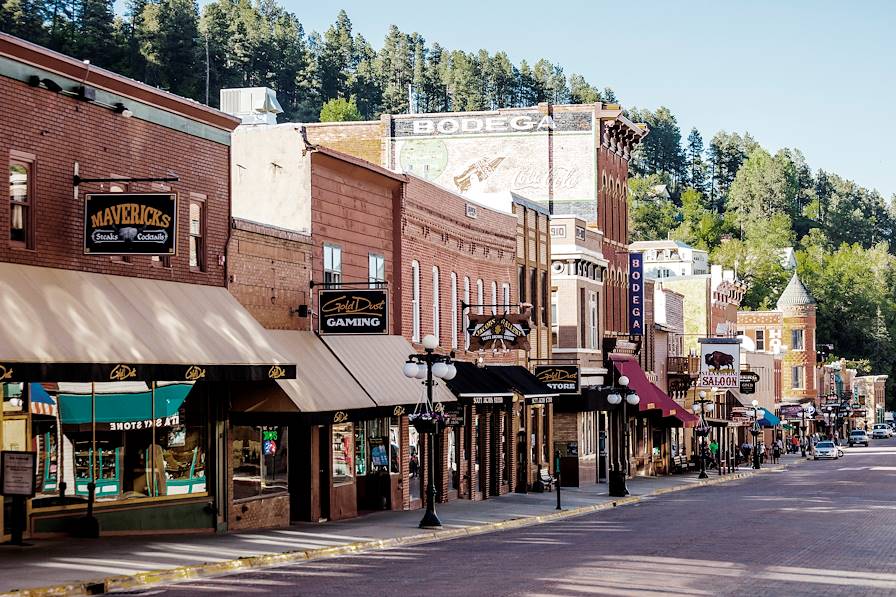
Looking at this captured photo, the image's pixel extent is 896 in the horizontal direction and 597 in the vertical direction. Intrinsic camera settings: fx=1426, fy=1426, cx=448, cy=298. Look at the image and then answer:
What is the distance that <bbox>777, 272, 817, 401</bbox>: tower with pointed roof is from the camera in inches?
5246

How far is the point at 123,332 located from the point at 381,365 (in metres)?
11.3

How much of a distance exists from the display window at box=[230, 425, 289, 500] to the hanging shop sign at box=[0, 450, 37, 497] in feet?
24.7

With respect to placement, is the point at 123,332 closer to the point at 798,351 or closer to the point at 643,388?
the point at 643,388

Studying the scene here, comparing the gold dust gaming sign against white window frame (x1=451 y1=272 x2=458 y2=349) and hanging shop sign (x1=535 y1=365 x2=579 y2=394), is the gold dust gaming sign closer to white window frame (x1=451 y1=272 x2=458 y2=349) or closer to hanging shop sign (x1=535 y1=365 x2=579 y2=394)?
white window frame (x1=451 y1=272 x2=458 y2=349)

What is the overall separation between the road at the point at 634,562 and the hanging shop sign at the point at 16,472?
11.0ft

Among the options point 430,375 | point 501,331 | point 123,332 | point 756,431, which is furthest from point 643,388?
point 123,332

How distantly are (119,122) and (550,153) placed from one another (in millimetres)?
35636

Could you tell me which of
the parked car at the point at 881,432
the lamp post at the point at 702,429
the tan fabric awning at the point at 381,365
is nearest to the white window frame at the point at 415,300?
the tan fabric awning at the point at 381,365

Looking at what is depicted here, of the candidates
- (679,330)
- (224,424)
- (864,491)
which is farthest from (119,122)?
(679,330)

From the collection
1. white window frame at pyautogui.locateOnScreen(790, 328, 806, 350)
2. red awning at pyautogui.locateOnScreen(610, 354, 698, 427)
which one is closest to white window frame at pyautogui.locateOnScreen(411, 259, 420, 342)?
red awning at pyautogui.locateOnScreen(610, 354, 698, 427)

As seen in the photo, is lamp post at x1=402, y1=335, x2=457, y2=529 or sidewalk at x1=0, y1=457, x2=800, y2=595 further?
lamp post at x1=402, y1=335, x2=457, y2=529

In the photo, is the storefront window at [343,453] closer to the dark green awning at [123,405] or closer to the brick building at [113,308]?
the brick building at [113,308]

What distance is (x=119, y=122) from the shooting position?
2536cm

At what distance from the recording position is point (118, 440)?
82.2 feet
